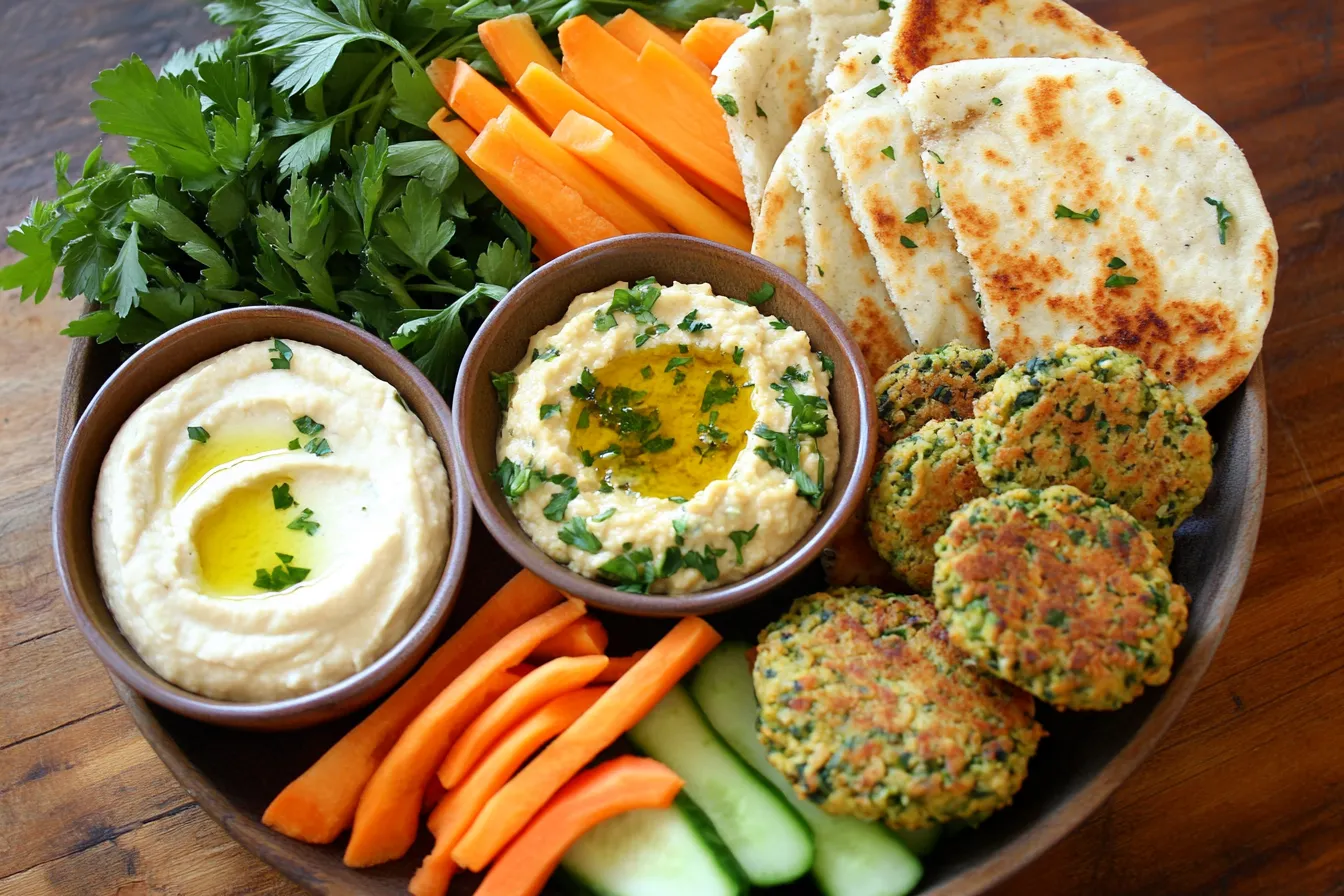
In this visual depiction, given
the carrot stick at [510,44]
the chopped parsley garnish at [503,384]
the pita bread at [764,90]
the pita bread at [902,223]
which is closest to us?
the chopped parsley garnish at [503,384]

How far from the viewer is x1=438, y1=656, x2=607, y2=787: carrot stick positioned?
322 centimetres

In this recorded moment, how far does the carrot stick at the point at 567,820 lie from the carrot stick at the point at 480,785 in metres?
0.14

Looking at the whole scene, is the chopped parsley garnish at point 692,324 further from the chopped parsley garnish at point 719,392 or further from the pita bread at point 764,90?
the pita bread at point 764,90

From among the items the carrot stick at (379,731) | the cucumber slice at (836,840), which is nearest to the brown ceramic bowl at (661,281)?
the carrot stick at (379,731)

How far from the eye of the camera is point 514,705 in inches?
126

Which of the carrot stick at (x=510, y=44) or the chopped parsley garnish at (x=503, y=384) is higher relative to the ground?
the carrot stick at (x=510, y=44)

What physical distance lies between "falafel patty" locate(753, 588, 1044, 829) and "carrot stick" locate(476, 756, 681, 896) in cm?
33

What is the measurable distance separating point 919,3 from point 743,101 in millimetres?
684

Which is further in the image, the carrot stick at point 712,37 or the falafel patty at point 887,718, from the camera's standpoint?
the carrot stick at point 712,37

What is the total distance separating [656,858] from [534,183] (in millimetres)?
2288

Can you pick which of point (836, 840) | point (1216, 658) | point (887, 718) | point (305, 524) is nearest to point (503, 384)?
point (305, 524)

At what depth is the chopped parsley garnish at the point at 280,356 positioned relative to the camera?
3.57 m

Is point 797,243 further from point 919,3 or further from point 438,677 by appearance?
point 438,677

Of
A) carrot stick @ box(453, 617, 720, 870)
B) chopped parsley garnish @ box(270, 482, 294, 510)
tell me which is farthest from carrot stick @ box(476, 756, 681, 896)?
chopped parsley garnish @ box(270, 482, 294, 510)
